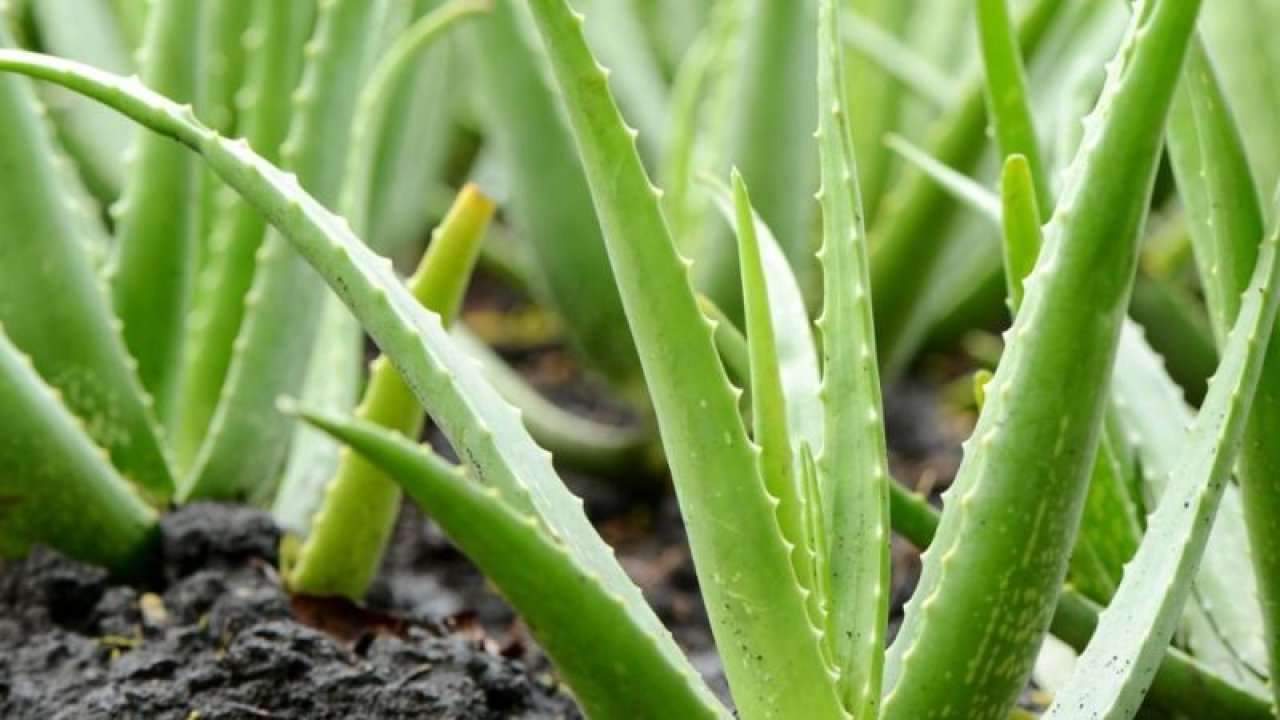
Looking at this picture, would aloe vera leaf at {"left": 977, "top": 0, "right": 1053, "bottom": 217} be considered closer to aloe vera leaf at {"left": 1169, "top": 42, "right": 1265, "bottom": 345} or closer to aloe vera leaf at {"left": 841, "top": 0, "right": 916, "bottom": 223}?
aloe vera leaf at {"left": 1169, "top": 42, "right": 1265, "bottom": 345}

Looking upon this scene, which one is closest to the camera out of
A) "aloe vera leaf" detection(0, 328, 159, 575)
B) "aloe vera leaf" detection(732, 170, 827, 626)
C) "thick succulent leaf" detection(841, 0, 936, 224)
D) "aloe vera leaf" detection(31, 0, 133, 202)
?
"aloe vera leaf" detection(732, 170, 827, 626)

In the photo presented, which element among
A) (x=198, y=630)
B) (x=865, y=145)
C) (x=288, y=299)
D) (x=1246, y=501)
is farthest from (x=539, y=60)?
(x=1246, y=501)

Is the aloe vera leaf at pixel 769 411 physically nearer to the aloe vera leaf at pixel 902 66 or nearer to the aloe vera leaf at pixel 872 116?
the aloe vera leaf at pixel 902 66

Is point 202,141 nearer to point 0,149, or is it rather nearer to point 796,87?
point 0,149

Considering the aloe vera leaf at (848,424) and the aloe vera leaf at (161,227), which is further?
the aloe vera leaf at (161,227)

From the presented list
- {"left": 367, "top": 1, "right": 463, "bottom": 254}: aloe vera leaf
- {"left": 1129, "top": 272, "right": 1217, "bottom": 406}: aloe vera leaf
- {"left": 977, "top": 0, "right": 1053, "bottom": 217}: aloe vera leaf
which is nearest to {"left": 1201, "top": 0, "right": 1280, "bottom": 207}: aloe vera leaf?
{"left": 1129, "top": 272, "right": 1217, "bottom": 406}: aloe vera leaf

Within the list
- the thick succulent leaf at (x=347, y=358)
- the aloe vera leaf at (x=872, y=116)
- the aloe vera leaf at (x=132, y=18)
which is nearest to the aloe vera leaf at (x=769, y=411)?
the thick succulent leaf at (x=347, y=358)
